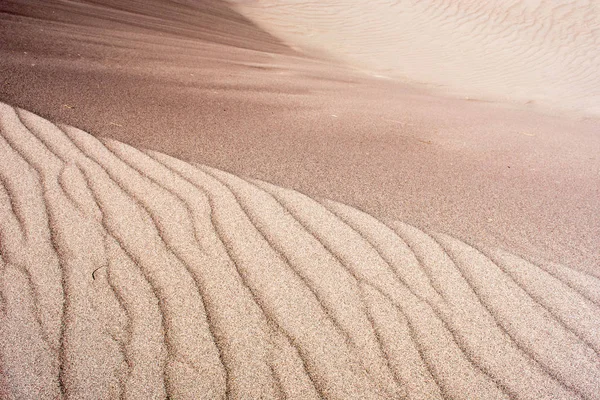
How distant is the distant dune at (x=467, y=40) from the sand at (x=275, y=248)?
12.3 ft

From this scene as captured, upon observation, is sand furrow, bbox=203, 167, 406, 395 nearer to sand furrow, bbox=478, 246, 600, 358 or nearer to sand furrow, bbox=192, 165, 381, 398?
sand furrow, bbox=192, 165, 381, 398

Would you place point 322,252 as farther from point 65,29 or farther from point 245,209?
point 65,29

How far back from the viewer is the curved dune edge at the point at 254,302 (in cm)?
167

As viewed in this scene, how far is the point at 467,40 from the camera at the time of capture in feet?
37.2

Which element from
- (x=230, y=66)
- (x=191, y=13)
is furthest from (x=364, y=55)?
(x=230, y=66)

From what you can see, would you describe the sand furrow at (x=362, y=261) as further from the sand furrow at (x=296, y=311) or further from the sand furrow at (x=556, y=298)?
the sand furrow at (x=556, y=298)

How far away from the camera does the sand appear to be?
1.71 m

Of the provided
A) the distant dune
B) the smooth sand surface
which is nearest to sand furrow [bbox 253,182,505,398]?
the smooth sand surface

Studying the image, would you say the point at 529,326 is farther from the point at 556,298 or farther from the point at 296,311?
the point at 296,311

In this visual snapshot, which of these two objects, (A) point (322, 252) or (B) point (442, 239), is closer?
(A) point (322, 252)

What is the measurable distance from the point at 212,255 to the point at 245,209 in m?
0.46

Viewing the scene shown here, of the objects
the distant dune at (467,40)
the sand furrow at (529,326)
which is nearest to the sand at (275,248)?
the sand furrow at (529,326)

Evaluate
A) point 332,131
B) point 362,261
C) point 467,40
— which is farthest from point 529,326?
point 467,40

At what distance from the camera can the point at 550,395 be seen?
1717 mm
